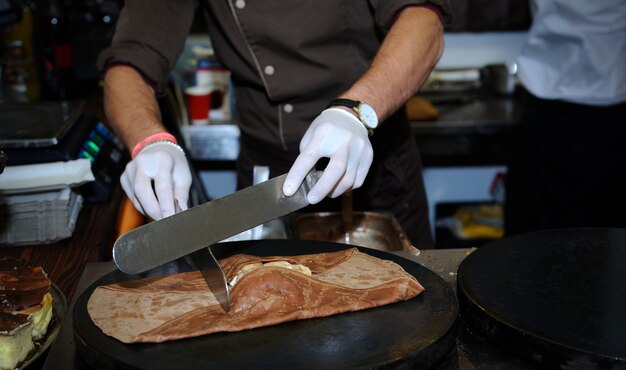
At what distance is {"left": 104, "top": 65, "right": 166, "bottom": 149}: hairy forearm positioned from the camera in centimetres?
178

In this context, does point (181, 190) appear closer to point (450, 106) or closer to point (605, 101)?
point (605, 101)

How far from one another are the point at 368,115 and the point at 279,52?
0.64 metres

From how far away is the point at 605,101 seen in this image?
311 cm

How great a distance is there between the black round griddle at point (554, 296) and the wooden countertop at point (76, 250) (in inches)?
34.3

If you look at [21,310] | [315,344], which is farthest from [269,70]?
[315,344]

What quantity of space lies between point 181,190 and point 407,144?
975mm

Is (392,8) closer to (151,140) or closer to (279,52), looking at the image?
(279,52)

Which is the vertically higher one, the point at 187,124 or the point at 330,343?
the point at 330,343

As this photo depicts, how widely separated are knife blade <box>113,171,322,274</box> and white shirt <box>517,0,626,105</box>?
2.13 meters

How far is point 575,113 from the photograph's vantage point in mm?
3141

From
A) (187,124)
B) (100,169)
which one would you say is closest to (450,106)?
(187,124)

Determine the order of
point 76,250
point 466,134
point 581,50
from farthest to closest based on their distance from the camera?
point 466,134 → point 581,50 → point 76,250

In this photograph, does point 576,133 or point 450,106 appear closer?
point 576,133

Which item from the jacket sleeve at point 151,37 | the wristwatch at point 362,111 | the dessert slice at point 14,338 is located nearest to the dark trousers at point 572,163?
the jacket sleeve at point 151,37
